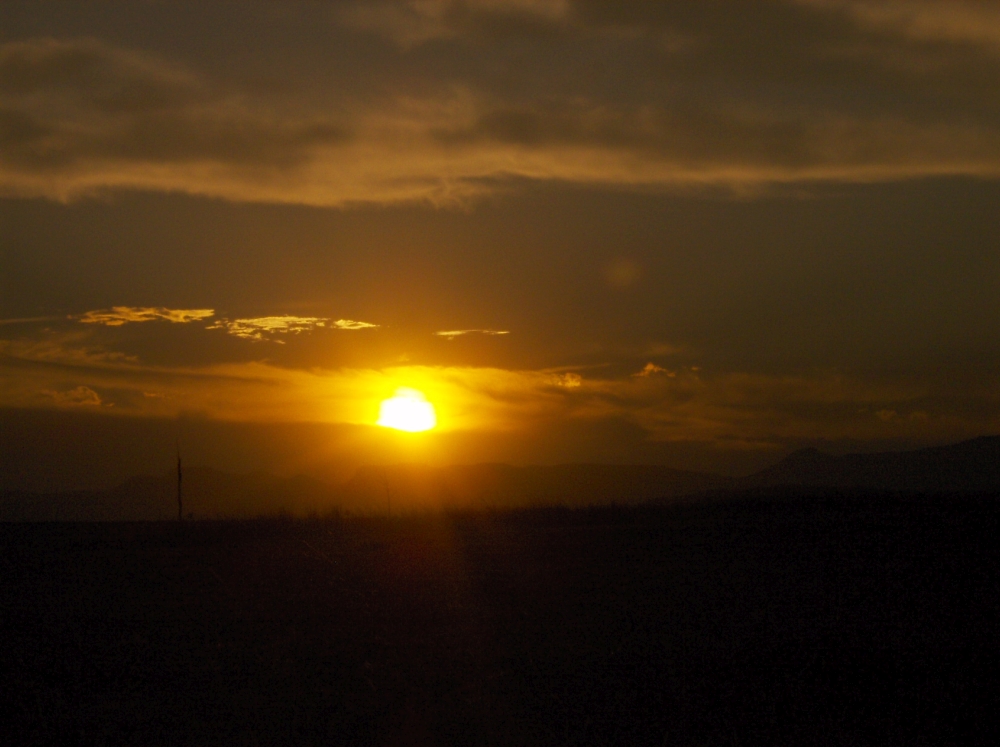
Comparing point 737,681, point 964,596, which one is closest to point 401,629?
point 737,681

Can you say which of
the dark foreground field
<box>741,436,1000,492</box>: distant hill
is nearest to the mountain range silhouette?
<box>741,436,1000,492</box>: distant hill

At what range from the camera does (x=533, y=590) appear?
47.7 feet

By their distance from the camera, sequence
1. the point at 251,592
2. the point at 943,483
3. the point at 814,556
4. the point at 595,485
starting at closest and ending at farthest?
the point at 251,592, the point at 814,556, the point at 943,483, the point at 595,485

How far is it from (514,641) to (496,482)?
5244 inches

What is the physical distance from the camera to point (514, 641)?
1143 cm

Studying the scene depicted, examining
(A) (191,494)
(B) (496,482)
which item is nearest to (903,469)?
(B) (496,482)

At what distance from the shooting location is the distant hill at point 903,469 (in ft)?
261

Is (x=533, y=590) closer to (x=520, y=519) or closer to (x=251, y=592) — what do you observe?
(x=251, y=592)

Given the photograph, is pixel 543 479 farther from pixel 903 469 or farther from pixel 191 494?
pixel 903 469

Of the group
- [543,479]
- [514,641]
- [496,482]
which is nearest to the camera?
[514,641]

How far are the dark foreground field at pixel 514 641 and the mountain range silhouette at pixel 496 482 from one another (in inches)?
2556

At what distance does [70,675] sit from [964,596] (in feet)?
38.1

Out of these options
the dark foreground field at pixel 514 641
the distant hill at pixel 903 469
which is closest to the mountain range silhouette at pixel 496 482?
the distant hill at pixel 903 469

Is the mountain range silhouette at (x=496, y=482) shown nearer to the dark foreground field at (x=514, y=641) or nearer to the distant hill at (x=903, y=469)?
the distant hill at (x=903, y=469)
